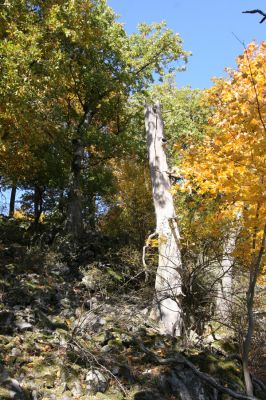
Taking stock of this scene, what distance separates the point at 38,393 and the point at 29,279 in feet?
13.7

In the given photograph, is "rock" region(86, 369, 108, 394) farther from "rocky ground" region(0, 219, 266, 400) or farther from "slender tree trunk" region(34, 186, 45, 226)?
"slender tree trunk" region(34, 186, 45, 226)

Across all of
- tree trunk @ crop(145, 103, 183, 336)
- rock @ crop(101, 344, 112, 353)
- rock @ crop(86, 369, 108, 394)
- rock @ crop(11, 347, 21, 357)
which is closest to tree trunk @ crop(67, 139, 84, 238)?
tree trunk @ crop(145, 103, 183, 336)

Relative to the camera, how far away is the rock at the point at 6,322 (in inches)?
266

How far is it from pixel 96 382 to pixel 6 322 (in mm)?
2157

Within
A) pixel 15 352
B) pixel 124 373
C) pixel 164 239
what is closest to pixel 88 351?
pixel 124 373

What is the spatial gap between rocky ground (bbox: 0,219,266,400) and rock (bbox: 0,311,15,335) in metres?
0.02

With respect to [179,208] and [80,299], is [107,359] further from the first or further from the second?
[179,208]

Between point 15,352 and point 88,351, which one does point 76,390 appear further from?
point 15,352

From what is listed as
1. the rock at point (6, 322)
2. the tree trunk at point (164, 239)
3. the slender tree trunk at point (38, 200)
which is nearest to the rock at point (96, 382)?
the rock at point (6, 322)

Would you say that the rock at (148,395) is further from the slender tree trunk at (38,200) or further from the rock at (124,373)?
the slender tree trunk at (38,200)

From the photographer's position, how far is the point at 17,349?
6141 millimetres

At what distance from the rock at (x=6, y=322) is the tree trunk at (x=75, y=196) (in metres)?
6.60

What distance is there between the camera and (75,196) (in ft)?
47.7

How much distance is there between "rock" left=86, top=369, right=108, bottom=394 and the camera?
18.9ft
